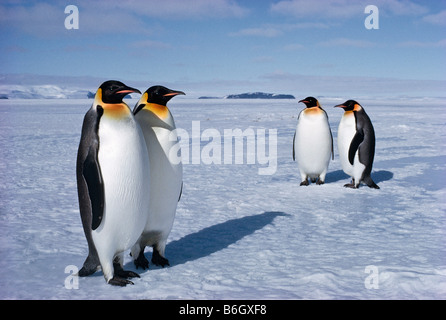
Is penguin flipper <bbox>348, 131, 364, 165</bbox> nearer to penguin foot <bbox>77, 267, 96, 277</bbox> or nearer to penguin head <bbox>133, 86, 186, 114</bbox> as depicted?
penguin head <bbox>133, 86, 186, 114</bbox>

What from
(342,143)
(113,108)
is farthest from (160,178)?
(342,143)

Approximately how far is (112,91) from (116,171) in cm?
46

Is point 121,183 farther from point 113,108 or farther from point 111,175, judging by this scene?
point 113,108

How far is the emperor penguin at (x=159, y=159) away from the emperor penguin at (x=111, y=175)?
160 mm

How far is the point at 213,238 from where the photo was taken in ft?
12.0

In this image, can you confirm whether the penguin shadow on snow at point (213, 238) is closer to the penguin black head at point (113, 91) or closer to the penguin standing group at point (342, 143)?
the penguin black head at point (113, 91)

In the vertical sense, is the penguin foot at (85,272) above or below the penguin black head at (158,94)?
below

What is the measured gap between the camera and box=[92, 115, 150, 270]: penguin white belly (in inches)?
99.3

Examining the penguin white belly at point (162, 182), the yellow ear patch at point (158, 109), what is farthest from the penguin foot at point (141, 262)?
the yellow ear patch at point (158, 109)

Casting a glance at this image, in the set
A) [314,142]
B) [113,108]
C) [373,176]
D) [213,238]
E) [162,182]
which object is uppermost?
[113,108]

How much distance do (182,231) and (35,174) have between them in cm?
344

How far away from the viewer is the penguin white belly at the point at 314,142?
19.1 ft

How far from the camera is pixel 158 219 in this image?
2.94 m
